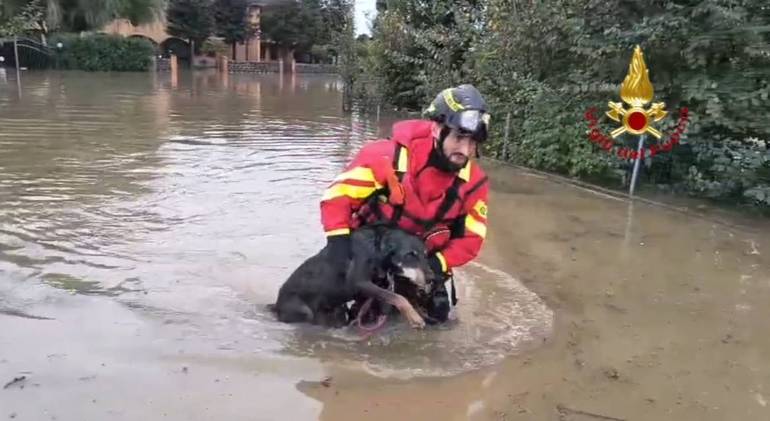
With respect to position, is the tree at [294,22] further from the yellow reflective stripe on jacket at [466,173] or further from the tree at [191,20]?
the yellow reflective stripe on jacket at [466,173]

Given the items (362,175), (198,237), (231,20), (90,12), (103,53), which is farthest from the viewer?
(231,20)

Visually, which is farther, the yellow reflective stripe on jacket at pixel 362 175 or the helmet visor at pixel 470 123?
the yellow reflective stripe on jacket at pixel 362 175

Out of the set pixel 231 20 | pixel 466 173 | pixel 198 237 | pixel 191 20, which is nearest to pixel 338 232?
pixel 466 173

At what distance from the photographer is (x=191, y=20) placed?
5391 centimetres

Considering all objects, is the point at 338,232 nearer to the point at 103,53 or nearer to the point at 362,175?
the point at 362,175

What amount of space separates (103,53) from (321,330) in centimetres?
4058

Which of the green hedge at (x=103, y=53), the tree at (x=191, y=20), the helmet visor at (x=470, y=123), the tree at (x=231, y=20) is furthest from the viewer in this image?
the tree at (x=231, y=20)

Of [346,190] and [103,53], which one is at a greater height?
[346,190]

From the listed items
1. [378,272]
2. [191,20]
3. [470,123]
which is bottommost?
[378,272]

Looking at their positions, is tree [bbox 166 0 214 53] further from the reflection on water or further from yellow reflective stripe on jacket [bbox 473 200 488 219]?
yellow reflective stripe on jacket [bbox 473 200 488 219]

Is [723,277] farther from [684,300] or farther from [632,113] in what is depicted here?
[632,113]

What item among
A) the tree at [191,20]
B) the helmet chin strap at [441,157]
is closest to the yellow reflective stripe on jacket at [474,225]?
the helmet chin strap at [441,157]

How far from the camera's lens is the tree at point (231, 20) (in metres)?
56.8

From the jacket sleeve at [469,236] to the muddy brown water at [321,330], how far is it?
601 millimetres
